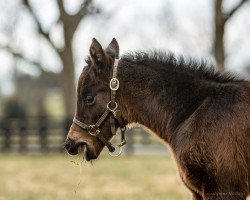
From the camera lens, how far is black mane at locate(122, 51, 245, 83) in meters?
5.28

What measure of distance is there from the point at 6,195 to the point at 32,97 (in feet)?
126

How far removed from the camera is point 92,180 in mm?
13062

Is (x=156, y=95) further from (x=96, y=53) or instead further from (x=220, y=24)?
(x=220, y=24)

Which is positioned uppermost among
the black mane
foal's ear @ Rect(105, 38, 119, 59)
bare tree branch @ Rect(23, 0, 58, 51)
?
bare tree branch @ Rect(23, 0, 58, 51)

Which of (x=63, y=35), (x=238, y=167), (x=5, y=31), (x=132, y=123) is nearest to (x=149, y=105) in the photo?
(x=132, y=123)

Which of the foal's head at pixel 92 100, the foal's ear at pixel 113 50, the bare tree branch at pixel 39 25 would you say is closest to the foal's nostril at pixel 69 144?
the foal's head at pixel 92 100

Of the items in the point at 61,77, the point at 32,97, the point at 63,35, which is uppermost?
the point at 63,35

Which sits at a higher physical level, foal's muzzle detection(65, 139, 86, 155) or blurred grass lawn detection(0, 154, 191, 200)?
foal's muzzle detection(65, 139, 86, 155)

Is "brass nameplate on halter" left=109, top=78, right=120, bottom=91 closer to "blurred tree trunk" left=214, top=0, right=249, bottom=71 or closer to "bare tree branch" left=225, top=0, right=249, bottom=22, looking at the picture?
"blurred tree trunk" left=214, top=0, right=249, bottom=71

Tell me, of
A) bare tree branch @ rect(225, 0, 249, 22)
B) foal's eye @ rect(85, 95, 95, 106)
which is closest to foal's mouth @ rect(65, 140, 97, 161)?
foal's eye @ rect(85, 95, 95, 106)

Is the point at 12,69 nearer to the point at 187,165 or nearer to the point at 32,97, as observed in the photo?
the point at 32,97

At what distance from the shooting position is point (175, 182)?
12.6 m

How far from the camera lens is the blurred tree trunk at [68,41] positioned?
20.8 meters

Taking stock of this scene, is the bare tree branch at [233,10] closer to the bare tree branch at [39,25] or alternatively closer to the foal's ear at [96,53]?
the bare tree branch at [39,25]
